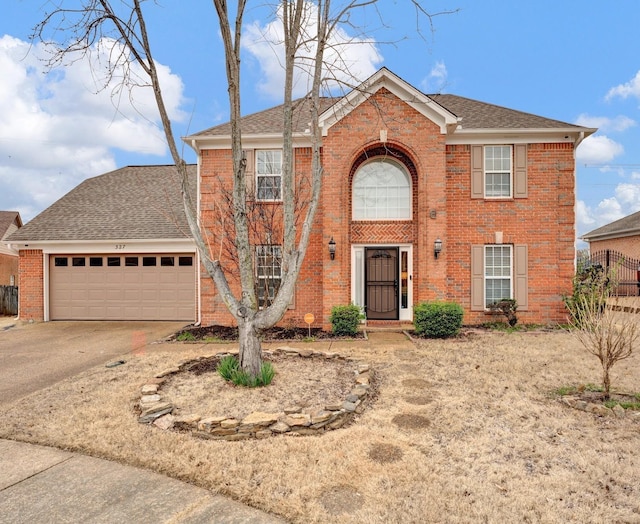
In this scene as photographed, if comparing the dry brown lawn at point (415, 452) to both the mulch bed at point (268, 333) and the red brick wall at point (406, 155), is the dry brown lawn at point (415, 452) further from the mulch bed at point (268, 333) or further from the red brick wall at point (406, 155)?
the red brick wall at point (406, 155)

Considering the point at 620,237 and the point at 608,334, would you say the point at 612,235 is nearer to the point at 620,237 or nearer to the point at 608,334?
the point at 620,237

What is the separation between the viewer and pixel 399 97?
1027 cm

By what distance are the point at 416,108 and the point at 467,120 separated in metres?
1.98

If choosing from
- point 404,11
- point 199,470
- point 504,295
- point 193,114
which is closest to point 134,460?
point 199,470

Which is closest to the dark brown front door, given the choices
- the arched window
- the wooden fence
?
the arched window

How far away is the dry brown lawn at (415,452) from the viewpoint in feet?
9.68

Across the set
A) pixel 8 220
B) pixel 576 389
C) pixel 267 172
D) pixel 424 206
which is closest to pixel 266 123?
pixel 267 172

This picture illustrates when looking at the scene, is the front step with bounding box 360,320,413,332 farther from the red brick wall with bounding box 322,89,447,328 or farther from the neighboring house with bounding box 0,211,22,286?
the neighboring house with bounding box 0,211,22,286

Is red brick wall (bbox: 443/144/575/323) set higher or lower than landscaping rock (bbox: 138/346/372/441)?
higher

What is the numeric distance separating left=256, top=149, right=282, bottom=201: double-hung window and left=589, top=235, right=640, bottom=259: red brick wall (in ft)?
63.6

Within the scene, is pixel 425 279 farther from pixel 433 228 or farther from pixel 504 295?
pixel 504 295

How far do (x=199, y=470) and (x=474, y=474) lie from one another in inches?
96.3

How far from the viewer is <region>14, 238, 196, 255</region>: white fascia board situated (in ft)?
40.8

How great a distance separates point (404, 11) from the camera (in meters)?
6.05
